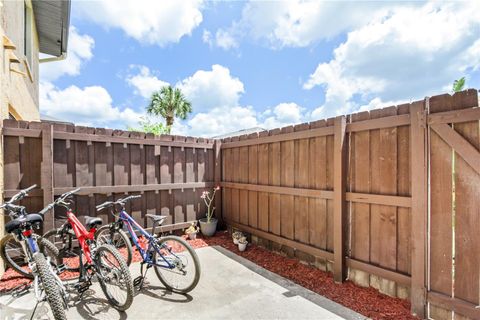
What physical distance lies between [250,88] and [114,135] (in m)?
7.89

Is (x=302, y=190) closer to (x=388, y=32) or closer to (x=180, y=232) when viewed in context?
(x=180, y=232)

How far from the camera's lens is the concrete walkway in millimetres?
2162

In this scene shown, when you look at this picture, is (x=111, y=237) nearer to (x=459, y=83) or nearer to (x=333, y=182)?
(x=333, y=182)

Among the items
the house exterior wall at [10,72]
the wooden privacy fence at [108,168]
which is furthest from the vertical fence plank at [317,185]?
the house exterior wall at [10,72]

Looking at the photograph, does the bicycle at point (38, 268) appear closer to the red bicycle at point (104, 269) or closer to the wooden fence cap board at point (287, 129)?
the red bicycle at point (104, 269)

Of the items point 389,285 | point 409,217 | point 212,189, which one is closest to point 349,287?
point 389,285

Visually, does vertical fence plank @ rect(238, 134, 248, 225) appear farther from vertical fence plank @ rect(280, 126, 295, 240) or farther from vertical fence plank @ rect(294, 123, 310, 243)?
vertical fence plank @ rect(294, 123, 310, 243)

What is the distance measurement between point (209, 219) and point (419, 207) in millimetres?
3700

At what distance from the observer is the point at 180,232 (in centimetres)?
470

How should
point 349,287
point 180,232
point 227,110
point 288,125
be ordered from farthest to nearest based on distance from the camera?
point 227,110
point 180,232
point 288,125
point 349,287

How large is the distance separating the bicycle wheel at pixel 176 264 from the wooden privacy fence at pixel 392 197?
1.70 metres

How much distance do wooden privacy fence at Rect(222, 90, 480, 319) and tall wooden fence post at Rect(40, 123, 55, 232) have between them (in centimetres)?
343

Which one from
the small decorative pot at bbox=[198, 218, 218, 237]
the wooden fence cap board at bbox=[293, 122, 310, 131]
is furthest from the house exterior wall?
the wooden fence cap board at bbox=[293, 122, 310, 131]

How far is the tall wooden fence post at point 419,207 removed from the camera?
6.93 feet
